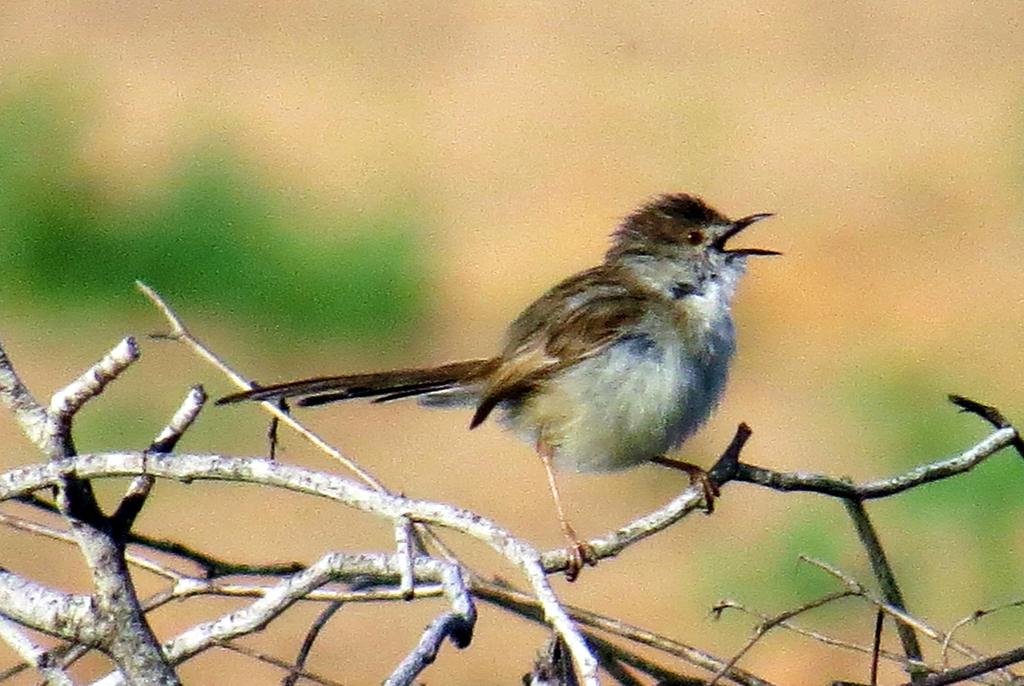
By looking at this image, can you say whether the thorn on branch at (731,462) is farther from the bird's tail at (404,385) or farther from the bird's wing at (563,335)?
the bird's wing at (563,335)

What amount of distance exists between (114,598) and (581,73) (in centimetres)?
1190

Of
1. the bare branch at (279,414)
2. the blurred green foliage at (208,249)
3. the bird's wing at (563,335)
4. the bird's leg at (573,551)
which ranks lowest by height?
the blurred green foliage at (208,249)

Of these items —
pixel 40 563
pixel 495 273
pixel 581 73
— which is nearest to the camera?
pixel 40 563

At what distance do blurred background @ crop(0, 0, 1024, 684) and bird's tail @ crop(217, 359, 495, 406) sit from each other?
6.31 ft

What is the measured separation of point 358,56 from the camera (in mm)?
14656

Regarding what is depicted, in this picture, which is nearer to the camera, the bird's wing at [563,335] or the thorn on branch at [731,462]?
the thorn on branch at [731,462]

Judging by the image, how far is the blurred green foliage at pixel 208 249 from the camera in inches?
428

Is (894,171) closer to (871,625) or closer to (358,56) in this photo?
(358,56)

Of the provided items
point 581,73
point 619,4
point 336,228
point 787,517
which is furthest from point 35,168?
point 787,517

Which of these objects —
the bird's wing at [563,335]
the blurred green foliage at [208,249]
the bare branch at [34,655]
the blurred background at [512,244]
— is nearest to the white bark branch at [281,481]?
the bare branch at [34,655]

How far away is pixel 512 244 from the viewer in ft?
38.1

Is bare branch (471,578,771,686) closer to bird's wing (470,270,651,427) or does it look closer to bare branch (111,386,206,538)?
bare branch (111,386,206,538)

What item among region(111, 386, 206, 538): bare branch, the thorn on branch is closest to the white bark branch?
region(111, 386, 206, 538): bare branch

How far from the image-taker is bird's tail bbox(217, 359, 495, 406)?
200 inches
